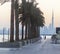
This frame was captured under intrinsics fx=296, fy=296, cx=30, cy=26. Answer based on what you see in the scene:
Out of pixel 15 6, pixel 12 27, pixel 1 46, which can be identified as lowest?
pixel 1 46

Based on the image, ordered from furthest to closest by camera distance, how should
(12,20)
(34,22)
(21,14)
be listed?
(34,22) → (21,14) → (12,20)

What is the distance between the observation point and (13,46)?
35.6 meters

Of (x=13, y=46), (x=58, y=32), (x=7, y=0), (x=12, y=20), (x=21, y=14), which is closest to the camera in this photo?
(x=13, y=46)

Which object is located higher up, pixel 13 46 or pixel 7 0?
pixel 7 0

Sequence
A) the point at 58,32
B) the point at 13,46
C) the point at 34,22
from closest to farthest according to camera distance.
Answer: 1. the point at 13,46
2. the point at 58,32
3. the point at 34,22

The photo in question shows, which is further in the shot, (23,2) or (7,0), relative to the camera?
(23,2)

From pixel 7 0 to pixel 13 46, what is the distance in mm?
7935

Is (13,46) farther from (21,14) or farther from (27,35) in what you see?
(27,35)

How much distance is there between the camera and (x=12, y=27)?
38031 millimetres

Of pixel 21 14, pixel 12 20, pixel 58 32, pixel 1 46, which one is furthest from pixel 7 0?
pixel 58 32

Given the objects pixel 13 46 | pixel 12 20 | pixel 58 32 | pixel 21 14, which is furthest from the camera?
pixel 58 32

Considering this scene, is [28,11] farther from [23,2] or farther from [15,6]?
[15,6]

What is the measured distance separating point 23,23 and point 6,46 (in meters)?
20.5

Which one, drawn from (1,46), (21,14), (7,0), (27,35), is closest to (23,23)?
(21,14)
